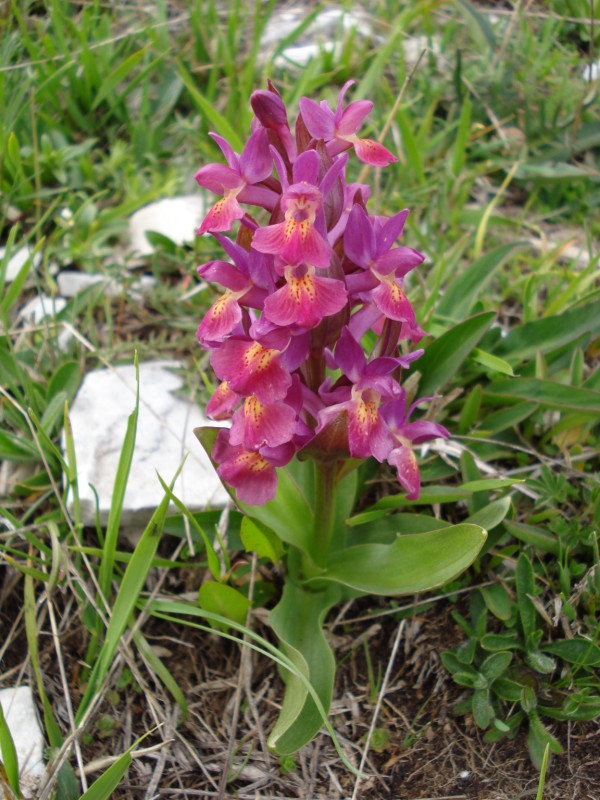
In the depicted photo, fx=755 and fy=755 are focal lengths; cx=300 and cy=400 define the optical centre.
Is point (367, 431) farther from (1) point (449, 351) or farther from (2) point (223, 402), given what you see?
(1) point (449, 351)

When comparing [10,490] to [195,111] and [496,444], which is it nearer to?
[496,444]

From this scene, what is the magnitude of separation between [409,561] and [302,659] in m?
0.28

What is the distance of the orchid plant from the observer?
47.5 inches

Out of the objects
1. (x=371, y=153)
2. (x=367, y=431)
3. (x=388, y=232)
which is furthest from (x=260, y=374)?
(x=371, y=153)

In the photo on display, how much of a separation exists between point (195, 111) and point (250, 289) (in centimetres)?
184

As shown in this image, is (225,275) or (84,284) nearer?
(225,275)

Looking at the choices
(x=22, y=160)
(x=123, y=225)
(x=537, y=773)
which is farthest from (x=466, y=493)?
(x=22, y=160)

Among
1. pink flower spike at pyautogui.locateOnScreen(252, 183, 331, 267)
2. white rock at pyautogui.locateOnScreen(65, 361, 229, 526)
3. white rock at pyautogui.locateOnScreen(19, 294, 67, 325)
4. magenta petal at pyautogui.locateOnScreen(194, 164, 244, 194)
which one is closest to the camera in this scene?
pink flower spike at pyautogui.locateOnScreen(252, 183, 331, 267)

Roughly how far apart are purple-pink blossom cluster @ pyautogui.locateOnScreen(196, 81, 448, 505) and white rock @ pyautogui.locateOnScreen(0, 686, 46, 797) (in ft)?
2.53

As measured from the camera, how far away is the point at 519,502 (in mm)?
1883

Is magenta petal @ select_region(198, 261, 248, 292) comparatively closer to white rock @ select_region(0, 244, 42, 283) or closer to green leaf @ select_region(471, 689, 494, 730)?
green leaf @ select_region(471, 689, 494, 730)

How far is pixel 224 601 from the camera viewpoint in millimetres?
1594

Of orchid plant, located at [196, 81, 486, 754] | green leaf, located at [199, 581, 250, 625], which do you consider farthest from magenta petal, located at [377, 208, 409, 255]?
green leaf, located at [199, 581, 250, 625]

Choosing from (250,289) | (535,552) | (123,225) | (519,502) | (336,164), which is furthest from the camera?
(123,225)
